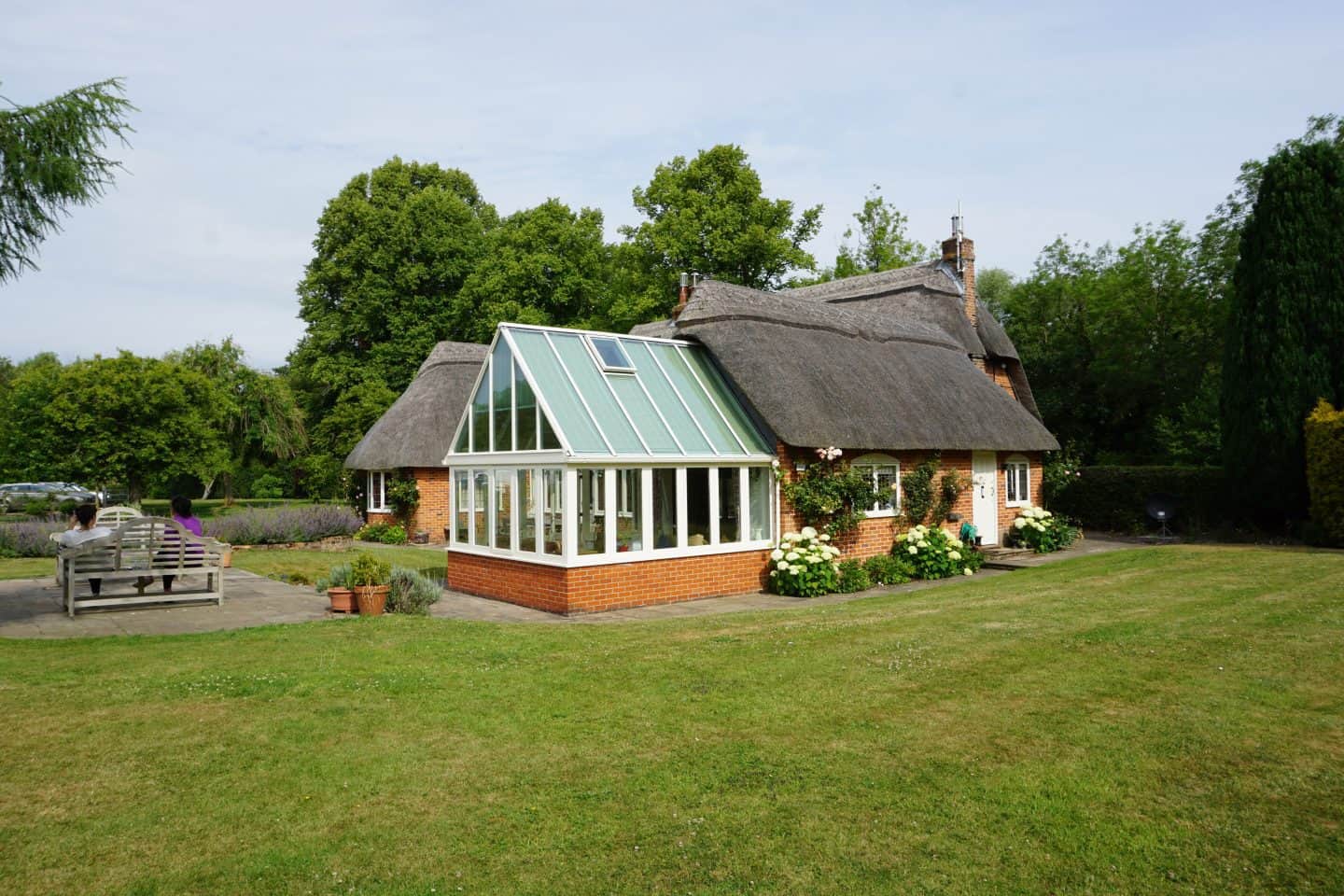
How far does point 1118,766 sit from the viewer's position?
527 cm

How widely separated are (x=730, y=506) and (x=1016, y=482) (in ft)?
32.3

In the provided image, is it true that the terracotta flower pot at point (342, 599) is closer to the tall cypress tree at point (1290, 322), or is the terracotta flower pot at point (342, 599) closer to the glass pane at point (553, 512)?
the glass pane at point (553, 512)

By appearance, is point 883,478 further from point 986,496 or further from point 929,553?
point 986,496

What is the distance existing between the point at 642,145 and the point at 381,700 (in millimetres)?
17985

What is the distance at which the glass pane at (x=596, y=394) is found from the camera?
12562 mm

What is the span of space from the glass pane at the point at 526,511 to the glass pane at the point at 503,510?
0.87 ft

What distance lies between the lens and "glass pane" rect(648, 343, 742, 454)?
13.7 metres

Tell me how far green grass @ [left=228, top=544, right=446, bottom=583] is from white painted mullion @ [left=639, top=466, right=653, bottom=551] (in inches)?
221

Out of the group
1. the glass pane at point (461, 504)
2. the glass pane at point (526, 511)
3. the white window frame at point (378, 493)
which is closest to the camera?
the glass pane at point (526, 511)

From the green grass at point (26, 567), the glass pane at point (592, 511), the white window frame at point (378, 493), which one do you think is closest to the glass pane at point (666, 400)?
the glass pane at point (592, 511)

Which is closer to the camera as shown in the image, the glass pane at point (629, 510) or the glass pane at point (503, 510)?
the glass pane at point (629, 510)

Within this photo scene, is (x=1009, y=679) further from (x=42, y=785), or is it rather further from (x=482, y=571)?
(x=482, y=571)

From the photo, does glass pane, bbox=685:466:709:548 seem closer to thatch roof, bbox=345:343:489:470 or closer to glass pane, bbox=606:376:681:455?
glass pane, bbox=606:376:681:455

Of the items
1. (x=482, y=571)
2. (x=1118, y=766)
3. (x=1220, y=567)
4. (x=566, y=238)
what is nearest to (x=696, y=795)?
(x=1118, y=766)
